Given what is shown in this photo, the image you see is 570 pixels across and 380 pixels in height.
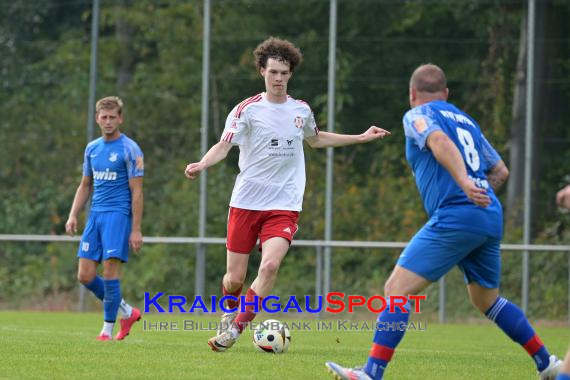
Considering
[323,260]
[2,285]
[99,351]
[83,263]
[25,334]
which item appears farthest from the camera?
[2,285]

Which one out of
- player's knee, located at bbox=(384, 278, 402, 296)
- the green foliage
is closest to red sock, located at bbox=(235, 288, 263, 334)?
player's knee, located at bbox=(384, 278, 402, 296)

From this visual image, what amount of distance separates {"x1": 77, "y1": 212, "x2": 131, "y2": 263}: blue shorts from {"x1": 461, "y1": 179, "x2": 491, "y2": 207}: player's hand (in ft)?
14.1

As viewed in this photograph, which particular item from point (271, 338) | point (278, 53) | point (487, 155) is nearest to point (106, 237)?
point (271, 338)

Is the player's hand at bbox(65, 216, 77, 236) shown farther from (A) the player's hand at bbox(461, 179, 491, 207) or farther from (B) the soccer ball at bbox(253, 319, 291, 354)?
(A) the player's hand at bbox(461, 179, 491, 207)

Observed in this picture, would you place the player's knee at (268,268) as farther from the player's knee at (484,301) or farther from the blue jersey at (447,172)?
the blue jersey at (447,172)

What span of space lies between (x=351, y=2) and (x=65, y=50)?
477cm

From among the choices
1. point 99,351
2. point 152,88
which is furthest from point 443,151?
point 152,88

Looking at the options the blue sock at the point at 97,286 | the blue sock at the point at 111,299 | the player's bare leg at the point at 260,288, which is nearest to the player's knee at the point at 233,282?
the player's bare leg at the point at 260,288

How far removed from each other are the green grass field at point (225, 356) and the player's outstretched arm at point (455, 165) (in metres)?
1.43

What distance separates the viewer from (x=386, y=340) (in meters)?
6.12

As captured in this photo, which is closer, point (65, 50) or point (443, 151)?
point (443, 151)

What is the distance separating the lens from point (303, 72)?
1675 cm

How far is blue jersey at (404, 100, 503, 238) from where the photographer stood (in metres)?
6.17

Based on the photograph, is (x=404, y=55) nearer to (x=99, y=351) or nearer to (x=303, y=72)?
(x=303, y=72)
